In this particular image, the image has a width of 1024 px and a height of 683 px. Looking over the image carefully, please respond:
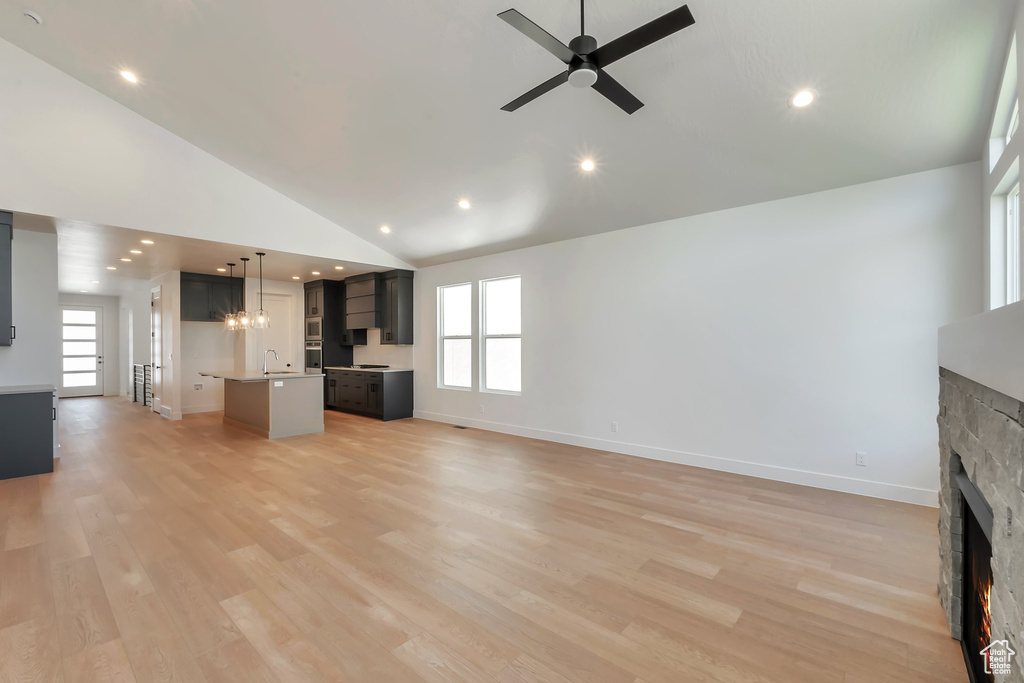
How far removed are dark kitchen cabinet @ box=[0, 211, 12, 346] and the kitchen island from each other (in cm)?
201

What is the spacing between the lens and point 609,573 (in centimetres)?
251

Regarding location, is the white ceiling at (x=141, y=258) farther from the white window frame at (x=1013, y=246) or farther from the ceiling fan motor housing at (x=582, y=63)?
the white window frame at (x=1013, y=246)

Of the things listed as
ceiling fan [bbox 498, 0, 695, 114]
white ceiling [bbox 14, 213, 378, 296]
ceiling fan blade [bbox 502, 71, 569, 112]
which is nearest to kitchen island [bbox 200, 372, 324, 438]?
white ceiling [bbox 14, 213, 378, 296]

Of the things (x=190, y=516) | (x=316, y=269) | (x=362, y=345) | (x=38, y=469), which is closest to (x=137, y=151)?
(x=316, y=269)

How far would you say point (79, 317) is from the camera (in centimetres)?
1088

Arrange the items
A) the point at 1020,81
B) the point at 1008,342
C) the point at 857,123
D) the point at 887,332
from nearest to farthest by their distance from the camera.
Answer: the point at 1008,342, the point at 1020,81, the point at 857,123, the point at 887,332

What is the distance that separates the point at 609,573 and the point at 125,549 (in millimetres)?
2984

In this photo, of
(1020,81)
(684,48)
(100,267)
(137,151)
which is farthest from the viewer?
(100,267)

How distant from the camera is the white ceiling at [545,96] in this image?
257 cm

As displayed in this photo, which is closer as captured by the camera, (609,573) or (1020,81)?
(1020,81)

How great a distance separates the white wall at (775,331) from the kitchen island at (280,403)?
328 centimetres

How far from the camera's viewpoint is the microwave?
8758 mm

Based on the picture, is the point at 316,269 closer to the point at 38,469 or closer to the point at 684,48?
the point at 38,469

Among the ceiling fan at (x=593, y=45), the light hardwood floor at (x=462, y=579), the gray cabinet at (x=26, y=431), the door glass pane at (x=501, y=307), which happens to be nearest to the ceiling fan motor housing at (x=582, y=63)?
the ceiling fan at (x=593, y=45)
